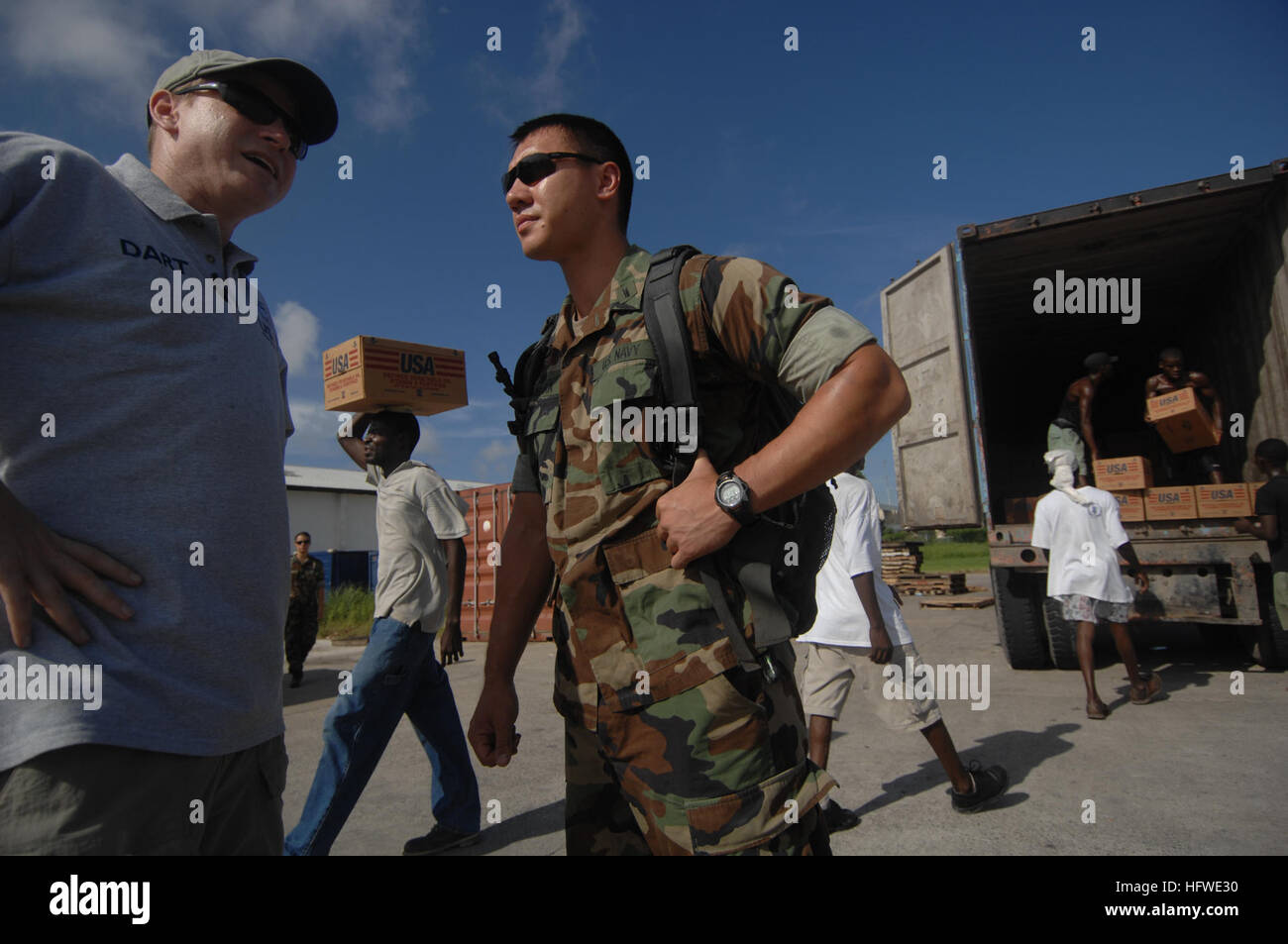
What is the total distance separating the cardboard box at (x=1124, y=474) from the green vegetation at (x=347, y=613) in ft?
44.8

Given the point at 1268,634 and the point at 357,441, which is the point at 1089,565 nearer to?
the point at 1268,634

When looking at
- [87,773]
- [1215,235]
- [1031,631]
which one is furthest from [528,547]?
[1215,235]

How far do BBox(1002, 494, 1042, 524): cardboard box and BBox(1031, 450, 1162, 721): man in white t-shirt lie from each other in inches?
59.3

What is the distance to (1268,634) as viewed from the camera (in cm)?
572

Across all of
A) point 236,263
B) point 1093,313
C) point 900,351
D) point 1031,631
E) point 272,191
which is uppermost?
point 1093,313

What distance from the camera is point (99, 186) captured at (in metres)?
1.21

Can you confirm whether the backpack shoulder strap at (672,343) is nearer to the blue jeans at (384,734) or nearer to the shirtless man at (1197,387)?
the blue jeans at (384,734)

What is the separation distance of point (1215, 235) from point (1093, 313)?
1620 mm

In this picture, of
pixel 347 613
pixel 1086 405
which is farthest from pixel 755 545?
pixel 347 613

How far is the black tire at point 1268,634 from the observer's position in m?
5.56

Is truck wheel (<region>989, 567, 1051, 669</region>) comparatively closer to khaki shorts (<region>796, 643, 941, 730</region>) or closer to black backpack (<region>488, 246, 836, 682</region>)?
khaki shorts (<region>796, 643, 941, 730</region>)

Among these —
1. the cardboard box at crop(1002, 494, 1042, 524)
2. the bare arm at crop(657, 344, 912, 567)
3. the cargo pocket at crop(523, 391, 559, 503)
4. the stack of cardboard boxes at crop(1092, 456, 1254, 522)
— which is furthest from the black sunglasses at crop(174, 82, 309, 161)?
the cardboard box at crop(1002, 494, 1042, 524)

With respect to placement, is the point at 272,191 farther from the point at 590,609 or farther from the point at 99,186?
the point at 590,609
